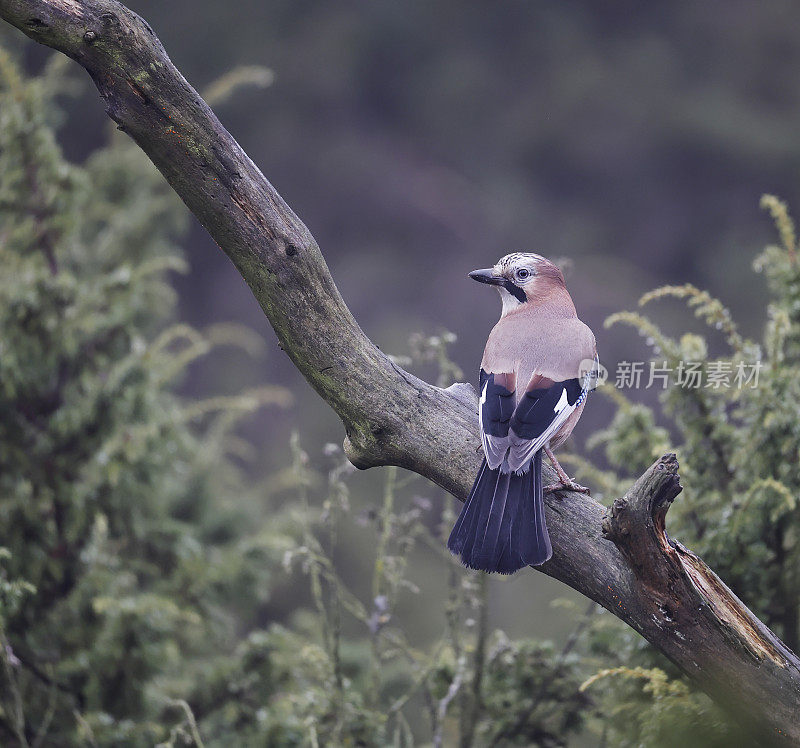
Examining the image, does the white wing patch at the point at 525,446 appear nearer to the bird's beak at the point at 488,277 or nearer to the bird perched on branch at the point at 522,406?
the bird perched on branch at the point at 522,406

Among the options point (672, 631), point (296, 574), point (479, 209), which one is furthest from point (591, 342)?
point (479, 209)

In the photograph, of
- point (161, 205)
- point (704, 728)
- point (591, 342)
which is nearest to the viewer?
point (704, 728)

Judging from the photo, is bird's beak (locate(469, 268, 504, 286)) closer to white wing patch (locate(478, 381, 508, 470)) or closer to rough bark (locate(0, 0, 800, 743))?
rough bark (locate(0, 0, 800, 743))

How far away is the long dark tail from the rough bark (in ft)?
0.30

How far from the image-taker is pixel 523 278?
75.9 inches

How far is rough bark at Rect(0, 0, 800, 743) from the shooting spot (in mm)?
1420

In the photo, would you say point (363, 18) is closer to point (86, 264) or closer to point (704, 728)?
point (86, 264)

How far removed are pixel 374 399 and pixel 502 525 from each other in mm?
370

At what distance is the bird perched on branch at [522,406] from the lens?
1469 millimetres

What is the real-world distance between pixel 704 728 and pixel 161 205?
3000 millimetres

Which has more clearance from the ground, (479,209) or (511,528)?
(479,209)

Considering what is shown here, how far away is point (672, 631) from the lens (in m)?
1.44

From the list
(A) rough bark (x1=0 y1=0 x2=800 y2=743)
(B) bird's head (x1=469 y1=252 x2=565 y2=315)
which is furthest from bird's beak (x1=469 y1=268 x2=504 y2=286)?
(A) rough bark (x1=0 y1=0 x2=800 y2=743)

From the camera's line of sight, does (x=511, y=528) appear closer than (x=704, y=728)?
Yes
